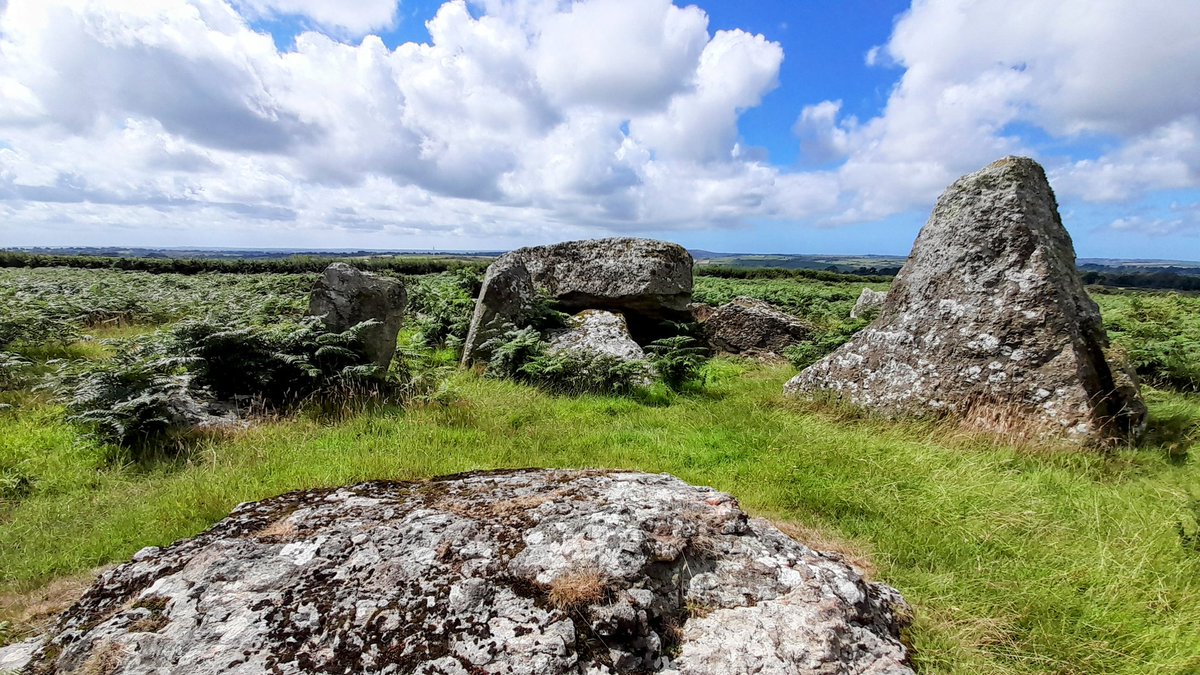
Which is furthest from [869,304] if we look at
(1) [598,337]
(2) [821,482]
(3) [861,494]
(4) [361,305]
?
(4) [361,305]

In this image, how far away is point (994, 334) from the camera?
24.3 feet

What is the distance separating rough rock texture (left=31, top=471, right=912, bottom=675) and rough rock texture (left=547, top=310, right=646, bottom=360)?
7.02 m

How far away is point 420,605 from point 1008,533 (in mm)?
4834

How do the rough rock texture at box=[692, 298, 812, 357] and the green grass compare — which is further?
the rough rock texture at box=[692, 298, 812, 357]

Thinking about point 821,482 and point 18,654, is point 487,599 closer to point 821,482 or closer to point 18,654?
point 18,654

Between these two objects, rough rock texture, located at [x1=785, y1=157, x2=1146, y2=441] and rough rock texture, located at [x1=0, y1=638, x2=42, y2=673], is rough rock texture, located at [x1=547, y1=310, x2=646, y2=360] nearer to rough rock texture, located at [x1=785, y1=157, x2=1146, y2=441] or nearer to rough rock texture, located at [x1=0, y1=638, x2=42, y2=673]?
rough rock texture, located at [x1=785, y1=157, x2=1146, y2=441]

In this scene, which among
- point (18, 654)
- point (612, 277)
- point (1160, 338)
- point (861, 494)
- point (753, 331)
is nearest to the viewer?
point (18, 654)

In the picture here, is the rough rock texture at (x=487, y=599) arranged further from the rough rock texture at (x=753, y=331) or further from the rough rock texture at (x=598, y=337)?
the rough rock texture at (x=753, y=331)

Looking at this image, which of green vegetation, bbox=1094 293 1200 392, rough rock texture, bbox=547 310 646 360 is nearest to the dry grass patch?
rough rock texture, bbox=547 310 646 360

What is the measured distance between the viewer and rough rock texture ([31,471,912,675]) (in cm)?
265

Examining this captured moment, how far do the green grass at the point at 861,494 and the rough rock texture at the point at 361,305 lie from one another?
181cm

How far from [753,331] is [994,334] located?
709cm

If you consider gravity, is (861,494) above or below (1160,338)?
below

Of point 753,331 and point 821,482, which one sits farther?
point 753,331
